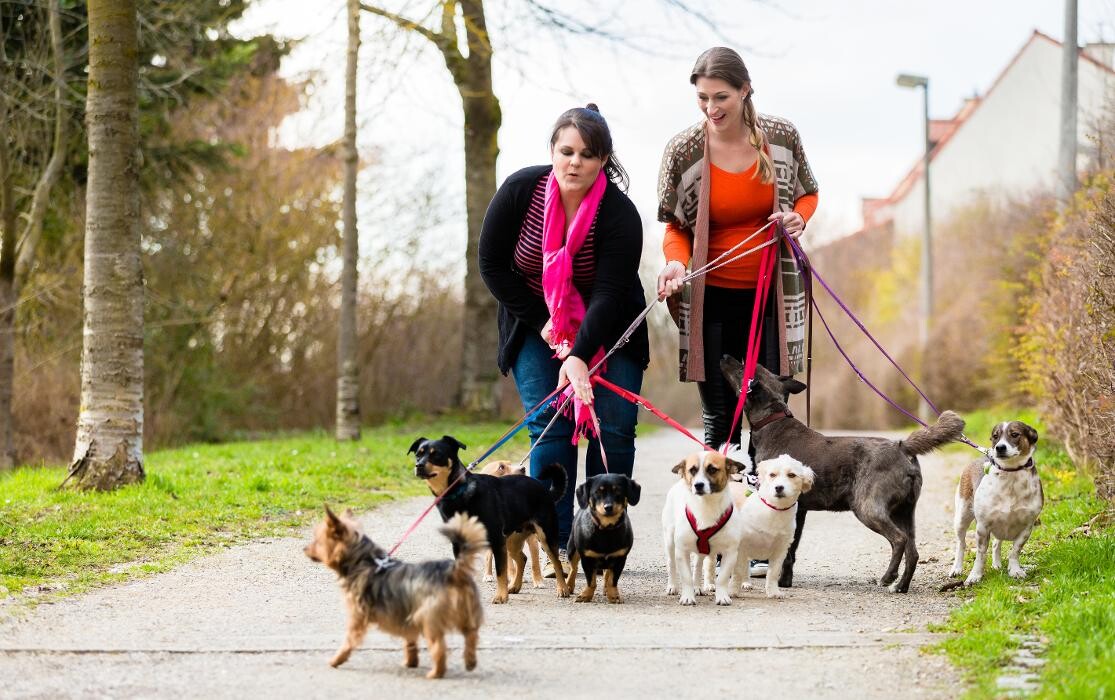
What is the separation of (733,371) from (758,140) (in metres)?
1.24

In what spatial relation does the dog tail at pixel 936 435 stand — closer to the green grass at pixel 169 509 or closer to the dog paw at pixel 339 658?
the dog paw at pixel 339 658

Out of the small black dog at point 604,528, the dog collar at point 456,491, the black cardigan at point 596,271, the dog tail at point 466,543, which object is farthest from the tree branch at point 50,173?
the dog tail at point 466,543

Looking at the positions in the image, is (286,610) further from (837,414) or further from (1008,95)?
(1008,95)

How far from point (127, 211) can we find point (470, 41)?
977 cm

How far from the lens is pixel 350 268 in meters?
17.2

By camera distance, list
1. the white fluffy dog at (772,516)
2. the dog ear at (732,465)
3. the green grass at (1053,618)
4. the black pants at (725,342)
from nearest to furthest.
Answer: the green grass at (1053,618)
the dog ear at (732,465)
the white fluffy dog at (772,516)
the black pants at (725,342)

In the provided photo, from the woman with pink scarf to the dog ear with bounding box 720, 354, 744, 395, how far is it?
44 centimetres

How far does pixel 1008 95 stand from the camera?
36531 millimetres

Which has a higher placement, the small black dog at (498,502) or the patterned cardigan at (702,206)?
the patterned cardigan at (702,206)

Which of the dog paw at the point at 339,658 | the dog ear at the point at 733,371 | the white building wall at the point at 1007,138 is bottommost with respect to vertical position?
the dog paw at the point at 339,658

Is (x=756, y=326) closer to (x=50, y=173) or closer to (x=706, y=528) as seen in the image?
(x=706, y=528)

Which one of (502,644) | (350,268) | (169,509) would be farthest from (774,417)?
(350,268)

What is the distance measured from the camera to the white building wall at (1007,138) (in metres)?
33.8

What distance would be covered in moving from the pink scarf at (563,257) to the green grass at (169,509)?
263 cm
